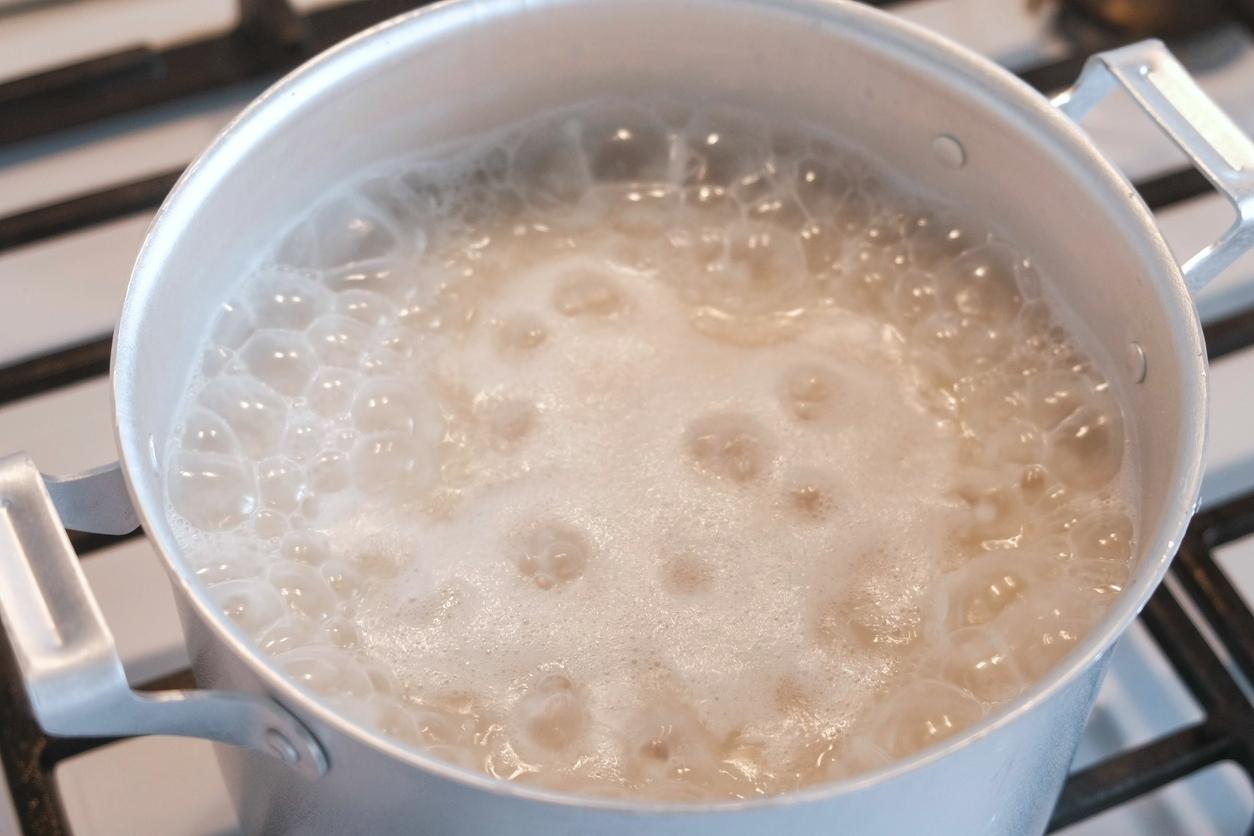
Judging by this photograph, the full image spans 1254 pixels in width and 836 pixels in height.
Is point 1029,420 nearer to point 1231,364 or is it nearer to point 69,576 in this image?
point 1231,364

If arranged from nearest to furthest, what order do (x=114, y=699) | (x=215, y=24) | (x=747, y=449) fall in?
(x=114, y=699), (x=747, y=449), (x=215, y=24)

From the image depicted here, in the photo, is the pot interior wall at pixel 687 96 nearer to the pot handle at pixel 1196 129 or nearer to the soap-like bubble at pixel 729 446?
the pot handle at pixel 1196 129

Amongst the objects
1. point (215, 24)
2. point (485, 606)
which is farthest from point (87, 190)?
point (485, 606)

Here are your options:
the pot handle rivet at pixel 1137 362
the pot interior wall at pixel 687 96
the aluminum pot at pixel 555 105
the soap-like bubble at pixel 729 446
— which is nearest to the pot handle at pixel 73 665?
the aluminum pot at pixel 555 105

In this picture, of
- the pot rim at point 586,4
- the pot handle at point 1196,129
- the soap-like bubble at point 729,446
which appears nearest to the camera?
the pot rim at point 586,4

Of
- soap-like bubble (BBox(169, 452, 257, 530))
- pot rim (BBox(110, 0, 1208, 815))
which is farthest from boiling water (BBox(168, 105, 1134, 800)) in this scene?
pot rim (BBox(110, 0, 1208, 815))

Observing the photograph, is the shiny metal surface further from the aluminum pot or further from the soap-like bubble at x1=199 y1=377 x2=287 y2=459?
the soap-like bubble at x1=199 y1=377 x2=287 y2=459
